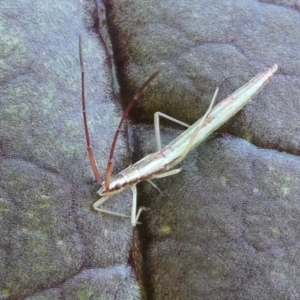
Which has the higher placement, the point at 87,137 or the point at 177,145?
the point at 87,137

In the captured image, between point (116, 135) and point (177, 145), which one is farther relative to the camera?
point (177, 145)

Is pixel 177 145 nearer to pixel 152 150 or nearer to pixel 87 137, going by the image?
pixel 152 150

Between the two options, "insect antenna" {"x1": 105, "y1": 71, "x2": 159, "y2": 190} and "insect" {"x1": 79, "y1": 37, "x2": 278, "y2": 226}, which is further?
"insect" {"x1": 79, "y1": 37, "x2": 278, "y2": 226}

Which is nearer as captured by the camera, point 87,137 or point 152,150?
point 87,137

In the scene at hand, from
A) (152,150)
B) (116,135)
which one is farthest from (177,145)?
(116,135)

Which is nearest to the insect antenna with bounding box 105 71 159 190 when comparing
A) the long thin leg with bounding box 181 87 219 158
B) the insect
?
the insect

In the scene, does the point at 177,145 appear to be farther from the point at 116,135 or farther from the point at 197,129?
the point at 116,135

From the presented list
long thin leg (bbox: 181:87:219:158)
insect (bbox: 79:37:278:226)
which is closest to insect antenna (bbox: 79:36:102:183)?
insect (bbox: 79:37:278:226)

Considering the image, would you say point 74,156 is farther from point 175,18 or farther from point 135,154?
point 175,18

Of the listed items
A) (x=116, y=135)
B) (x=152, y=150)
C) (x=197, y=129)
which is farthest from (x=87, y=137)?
A: (x=197, y=129)

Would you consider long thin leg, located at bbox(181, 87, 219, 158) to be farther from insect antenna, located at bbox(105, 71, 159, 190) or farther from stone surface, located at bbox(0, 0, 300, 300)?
insect antenna, located at bbox(105, 71, 159, 190)

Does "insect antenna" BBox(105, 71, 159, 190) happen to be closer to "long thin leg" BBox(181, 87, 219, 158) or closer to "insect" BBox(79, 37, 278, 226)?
"insect" BBox(79, 37, 278, 226)

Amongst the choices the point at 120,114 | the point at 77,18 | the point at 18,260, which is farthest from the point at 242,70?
the point at 18,260

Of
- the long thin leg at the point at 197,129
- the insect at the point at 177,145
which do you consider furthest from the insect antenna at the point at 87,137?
the long thin leg at the point at 197,129
